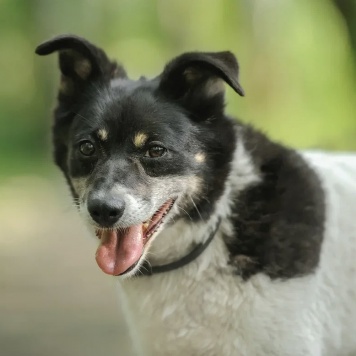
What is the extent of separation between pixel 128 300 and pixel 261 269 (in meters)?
0.45

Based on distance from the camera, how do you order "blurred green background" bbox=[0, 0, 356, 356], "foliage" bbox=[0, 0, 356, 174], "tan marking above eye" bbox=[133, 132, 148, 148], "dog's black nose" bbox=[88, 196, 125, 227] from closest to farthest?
"dog's black nose" bbox=[88, 196, 125, 227], "tan marking above eye" bbox=[133, 132, 148, 148], "blurred green background" bbox=[0, 0, 356, 356], "foliage" bbox=[0, 0, 356, 174]

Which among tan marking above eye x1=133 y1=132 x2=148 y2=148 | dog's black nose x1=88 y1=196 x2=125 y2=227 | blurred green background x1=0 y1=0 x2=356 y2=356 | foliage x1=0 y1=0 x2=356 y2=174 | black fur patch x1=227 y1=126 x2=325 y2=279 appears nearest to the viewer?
dog's black nose x1=88 y1=196 x2=125 y2=227

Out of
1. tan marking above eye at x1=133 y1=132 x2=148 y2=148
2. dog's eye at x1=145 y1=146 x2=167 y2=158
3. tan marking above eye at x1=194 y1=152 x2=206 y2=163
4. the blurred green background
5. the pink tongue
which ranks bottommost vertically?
the blurred green background

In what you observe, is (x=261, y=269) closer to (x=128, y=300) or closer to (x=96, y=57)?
(x=128, y=300)

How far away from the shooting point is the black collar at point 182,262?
75.9 inches

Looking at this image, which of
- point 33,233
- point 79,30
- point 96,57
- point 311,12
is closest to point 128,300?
point 96,57

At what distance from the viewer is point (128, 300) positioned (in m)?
2.05

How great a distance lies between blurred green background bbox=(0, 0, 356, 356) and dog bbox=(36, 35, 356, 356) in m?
0.94

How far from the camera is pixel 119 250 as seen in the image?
5.82 ft

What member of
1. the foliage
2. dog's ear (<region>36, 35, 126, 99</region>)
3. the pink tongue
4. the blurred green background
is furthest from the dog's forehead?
the foliage

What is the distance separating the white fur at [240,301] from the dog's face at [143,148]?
0.33ft

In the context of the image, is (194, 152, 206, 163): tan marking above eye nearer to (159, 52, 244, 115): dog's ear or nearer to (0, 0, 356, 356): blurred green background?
(159, 52, 244, 115): dog's ear

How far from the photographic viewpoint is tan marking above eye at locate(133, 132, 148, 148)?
1.78 metres

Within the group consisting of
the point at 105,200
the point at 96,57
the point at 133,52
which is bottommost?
the point at 133,52
